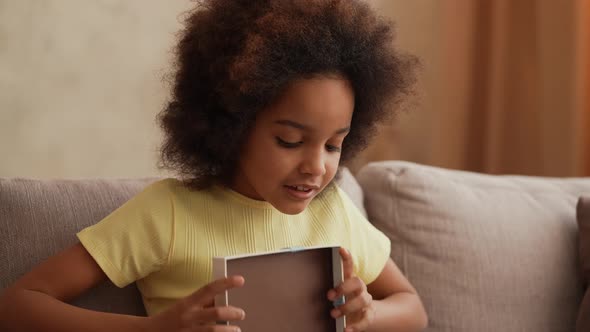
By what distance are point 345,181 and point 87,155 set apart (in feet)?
2.41

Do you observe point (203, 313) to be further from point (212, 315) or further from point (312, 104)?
point (312, 104)

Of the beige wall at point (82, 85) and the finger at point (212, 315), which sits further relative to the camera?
the beige wall at point (82, 85)

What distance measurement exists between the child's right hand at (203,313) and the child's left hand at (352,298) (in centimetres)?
17

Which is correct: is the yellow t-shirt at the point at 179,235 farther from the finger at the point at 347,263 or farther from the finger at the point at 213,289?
the finger at the point at 213,289

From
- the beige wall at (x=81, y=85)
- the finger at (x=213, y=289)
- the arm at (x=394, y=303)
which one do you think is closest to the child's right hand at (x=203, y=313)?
the finger at (x=213, y=289)

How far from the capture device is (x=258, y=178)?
3.85ft

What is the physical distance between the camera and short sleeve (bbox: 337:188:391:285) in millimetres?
1374

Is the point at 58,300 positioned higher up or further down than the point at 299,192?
further down

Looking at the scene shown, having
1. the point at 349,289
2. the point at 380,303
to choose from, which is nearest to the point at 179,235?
the point at 349,289

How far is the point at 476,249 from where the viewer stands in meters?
1.68

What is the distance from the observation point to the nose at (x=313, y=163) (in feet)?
3.70

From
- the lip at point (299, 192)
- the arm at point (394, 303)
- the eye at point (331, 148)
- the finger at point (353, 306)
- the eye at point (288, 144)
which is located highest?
the eye at point (288, 144)

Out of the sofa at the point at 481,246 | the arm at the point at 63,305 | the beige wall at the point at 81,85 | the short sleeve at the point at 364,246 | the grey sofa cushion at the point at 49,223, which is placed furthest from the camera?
the beige wall at the point at 81,85

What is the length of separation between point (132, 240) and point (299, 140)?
0.99 ft
